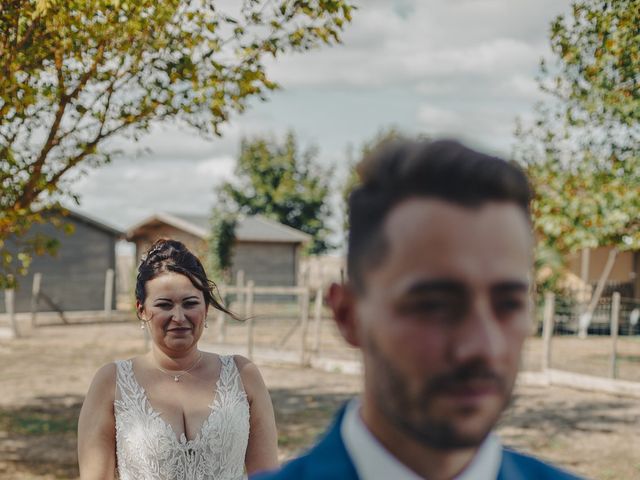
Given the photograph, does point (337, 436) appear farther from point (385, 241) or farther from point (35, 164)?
point (35, 164)

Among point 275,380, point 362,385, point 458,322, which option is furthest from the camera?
point 275,380

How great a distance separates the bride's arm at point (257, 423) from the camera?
3701 millimetres

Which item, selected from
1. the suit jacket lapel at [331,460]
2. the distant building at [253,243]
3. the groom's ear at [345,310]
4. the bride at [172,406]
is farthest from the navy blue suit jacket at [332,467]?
the distant building at [253,243]

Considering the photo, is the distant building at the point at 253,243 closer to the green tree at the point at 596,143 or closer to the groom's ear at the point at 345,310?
the green tree at the point at 596,143

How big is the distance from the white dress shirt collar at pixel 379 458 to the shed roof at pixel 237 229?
127 ft

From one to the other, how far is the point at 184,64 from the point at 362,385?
647cm

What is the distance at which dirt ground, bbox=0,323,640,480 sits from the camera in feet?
33.9

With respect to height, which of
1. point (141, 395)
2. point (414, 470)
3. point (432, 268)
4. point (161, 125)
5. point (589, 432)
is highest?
point (161, 125)

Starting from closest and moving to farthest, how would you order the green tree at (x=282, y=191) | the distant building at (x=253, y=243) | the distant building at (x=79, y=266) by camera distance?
the distant building at (x=79, y=266) → the distant building at (x=253, y=243) → the green tree at (x=282, y=191)

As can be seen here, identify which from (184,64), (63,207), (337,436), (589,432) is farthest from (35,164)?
(589,432)

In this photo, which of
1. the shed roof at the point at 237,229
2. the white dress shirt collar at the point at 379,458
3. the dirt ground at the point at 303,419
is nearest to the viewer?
the white dress shirt collar at the point at 379,458

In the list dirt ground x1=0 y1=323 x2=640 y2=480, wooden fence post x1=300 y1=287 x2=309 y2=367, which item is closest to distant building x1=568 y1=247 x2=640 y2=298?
wooden fence post x1=300 y1=287 x2=309 y2=367

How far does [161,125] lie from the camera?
7.84m

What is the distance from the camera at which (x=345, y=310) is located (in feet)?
3.67
